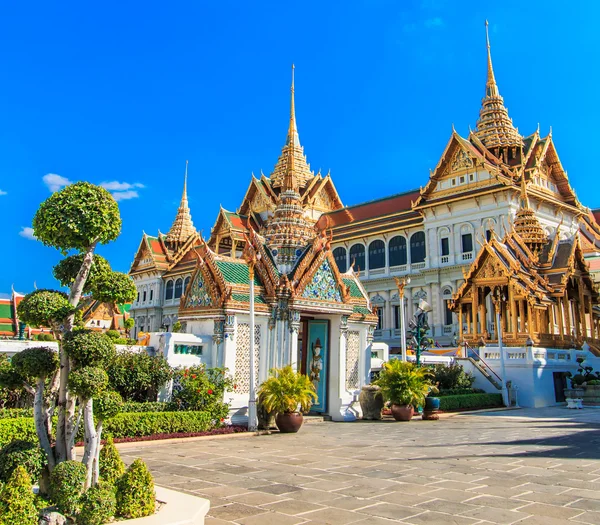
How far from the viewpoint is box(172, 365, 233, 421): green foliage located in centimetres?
1131

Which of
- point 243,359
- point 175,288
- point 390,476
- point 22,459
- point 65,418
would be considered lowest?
point 390,476

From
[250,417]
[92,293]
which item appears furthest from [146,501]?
[250,417]

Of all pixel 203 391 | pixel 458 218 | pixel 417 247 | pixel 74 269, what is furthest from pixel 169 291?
pixel 74 269

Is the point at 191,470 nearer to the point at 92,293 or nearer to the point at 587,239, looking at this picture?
the point at 92,293

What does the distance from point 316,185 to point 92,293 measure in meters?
49.8

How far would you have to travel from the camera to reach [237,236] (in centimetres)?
5300

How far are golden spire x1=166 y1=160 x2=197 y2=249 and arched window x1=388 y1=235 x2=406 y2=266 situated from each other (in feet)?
99.2

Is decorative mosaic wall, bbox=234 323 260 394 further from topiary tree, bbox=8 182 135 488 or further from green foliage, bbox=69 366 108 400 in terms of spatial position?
green foliage, bbox=69 366 108 400

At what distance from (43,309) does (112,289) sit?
0.58 m

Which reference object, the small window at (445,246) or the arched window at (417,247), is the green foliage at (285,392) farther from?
the arched window at (417,247)

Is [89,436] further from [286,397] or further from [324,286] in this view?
[324,286]

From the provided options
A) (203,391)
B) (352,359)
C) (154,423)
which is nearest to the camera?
(154,423)

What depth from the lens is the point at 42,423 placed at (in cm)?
471

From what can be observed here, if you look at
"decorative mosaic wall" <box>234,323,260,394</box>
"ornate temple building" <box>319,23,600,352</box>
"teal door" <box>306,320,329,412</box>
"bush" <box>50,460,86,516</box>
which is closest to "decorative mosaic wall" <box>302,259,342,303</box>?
"teal door" <box>306,320,329,412</box>
